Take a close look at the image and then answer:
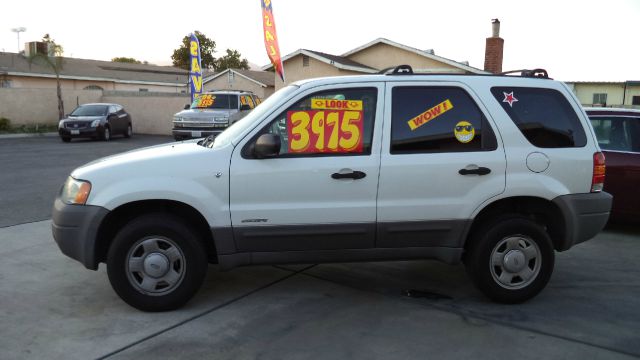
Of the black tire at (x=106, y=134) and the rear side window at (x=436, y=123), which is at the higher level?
the rear side window at (x=436, y=123)

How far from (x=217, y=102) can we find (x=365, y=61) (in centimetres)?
1050

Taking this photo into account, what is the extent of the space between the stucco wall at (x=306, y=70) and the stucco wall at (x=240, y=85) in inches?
242

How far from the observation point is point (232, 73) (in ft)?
115

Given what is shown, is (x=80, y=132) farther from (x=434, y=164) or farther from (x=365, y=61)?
(x=434, y=164)

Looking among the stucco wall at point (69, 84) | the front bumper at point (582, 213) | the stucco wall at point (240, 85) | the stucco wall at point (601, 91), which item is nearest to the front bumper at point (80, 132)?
the stucco wall at point (69, 84)

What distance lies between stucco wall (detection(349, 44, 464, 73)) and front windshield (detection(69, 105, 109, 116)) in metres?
12.1

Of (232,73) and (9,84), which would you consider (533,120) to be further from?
(9,84)

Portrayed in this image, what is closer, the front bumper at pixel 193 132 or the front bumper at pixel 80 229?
the front bumper at pixel 80 229

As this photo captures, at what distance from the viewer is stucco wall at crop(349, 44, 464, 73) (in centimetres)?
2376

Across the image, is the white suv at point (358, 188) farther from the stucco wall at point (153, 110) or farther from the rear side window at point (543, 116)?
the stucco wall at point (153, 110)

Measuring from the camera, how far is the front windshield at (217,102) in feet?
58.9

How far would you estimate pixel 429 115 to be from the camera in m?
4.34

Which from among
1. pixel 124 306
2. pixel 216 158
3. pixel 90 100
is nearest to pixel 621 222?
pixel 216 158

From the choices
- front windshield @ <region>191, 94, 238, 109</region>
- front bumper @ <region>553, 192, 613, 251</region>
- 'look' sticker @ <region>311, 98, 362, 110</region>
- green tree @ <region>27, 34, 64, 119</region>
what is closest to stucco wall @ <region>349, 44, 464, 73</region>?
front windshield @ <region>191, 94, 238, 109</region>
